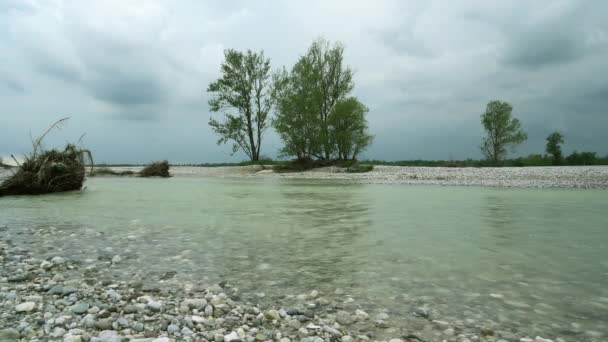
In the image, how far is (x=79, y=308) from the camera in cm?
265

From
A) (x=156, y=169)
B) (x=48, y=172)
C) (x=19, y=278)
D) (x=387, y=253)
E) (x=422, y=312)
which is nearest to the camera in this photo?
(x=422, y=312)

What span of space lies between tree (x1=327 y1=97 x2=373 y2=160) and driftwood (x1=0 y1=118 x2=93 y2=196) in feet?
68.4

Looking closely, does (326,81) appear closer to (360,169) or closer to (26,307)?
(360,169)

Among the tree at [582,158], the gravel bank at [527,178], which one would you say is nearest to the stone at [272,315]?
the gravel bank at [527,178]

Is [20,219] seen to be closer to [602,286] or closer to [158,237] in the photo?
[158,237]

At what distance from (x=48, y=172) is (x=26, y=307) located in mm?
11839

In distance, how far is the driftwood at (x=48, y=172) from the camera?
39.2 ft

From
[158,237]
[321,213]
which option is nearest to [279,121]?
→ [321,213]

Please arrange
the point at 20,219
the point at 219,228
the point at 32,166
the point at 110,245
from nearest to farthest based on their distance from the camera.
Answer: the point at 110,245 < the point at 219,228 < the point at 20,219 < the point at 32,166

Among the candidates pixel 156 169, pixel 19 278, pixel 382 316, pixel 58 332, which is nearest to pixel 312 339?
pixel 382 316

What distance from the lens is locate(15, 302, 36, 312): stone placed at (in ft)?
8.63

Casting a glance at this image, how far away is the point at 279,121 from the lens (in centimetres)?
3200

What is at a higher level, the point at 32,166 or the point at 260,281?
the point at 32,166

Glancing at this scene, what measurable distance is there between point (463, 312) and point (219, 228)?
4.18 m
